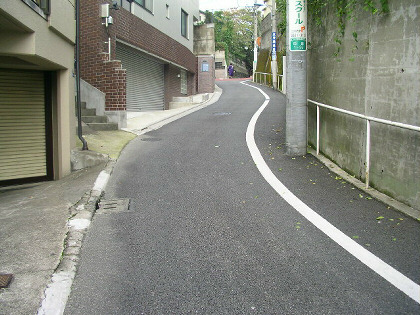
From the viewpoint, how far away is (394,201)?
233 inches

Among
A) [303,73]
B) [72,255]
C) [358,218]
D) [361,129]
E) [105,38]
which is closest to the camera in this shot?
[72,255]

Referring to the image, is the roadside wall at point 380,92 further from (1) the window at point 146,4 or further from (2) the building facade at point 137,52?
(1) the window at point 146,4

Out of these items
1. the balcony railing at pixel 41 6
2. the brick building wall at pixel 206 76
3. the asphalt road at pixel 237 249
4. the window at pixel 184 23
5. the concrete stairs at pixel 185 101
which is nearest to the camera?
the asphalt road at pixel 237 249

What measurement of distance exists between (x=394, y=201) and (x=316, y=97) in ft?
13.7

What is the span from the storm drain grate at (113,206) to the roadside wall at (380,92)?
12.4 ft

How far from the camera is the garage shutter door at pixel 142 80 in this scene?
60.4 feet

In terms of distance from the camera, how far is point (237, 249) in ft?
15.1

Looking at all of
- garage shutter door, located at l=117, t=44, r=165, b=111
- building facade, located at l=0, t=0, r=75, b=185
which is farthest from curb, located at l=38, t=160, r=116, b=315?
garage shutter door, located at l=117, t=44, r=165, b=111

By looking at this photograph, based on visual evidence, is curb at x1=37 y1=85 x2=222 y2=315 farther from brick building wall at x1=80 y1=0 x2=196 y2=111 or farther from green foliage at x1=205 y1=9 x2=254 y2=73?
green foliage at x1=205 y1=9 x2=254 y2=73

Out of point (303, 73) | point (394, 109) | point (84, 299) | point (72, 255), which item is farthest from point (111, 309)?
point (303, 73)

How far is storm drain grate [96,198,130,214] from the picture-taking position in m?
6.10

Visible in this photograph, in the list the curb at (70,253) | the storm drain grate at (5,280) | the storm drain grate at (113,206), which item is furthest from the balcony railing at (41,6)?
the storm drain grate at (5,280)

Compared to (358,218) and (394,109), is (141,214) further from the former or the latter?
(394,109)

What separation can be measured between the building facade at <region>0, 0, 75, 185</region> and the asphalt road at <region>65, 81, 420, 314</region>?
254 cm
